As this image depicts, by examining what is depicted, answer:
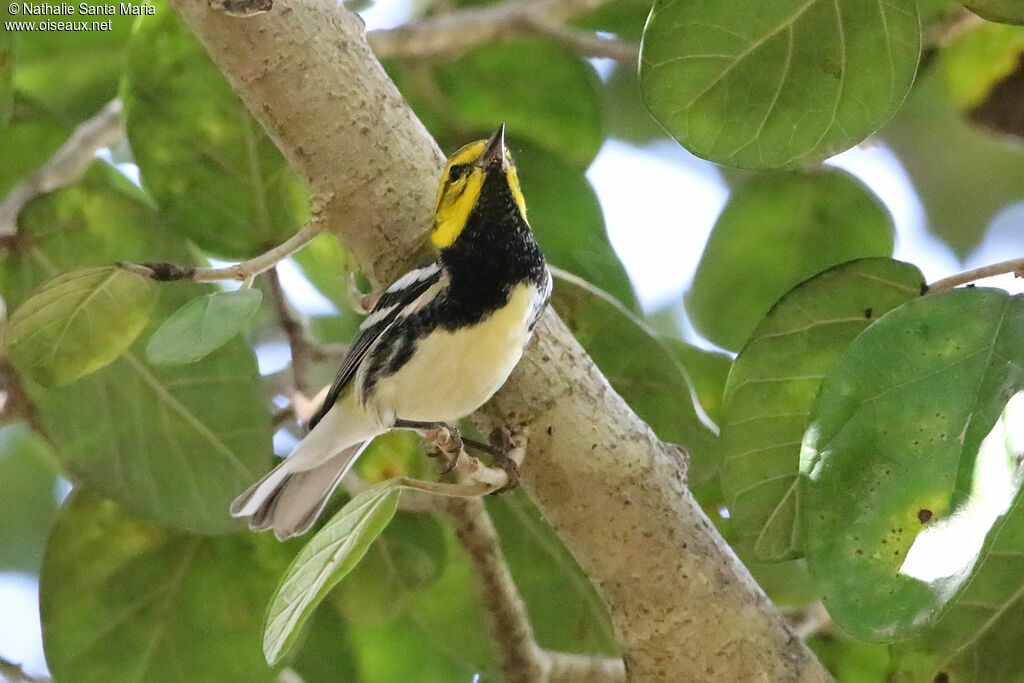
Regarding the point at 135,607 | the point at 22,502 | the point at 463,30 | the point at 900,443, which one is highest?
the point at 463,30

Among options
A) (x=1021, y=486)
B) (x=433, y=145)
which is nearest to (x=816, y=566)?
(x=1021, y=486)

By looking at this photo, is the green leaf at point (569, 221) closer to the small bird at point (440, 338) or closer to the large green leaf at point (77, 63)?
the small bird at point (440, 338)

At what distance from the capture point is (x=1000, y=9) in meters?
1.03

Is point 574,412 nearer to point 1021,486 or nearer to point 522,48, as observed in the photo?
point 1021,486

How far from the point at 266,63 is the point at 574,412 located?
1.59ft

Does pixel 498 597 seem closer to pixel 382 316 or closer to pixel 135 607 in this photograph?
pixel 382 316

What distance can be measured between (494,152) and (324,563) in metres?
0.66

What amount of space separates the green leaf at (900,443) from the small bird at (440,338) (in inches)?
13.7

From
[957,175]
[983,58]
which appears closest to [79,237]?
[983,58]

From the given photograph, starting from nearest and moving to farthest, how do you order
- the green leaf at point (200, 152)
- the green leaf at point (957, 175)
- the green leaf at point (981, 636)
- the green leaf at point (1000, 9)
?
the green leaf at point (1000, 9), the green leaf at point (981, 636), the green leaf at point (200, 152), the green leaf at point (957, 175)

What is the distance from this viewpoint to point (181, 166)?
1466mm

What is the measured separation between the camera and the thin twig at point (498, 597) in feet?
4.31

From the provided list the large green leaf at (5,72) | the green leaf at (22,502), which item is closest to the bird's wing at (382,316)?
the large green leaf at (5,72)

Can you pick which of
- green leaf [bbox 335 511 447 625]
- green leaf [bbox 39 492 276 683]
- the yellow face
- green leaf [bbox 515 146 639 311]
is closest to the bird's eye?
the yellow face
